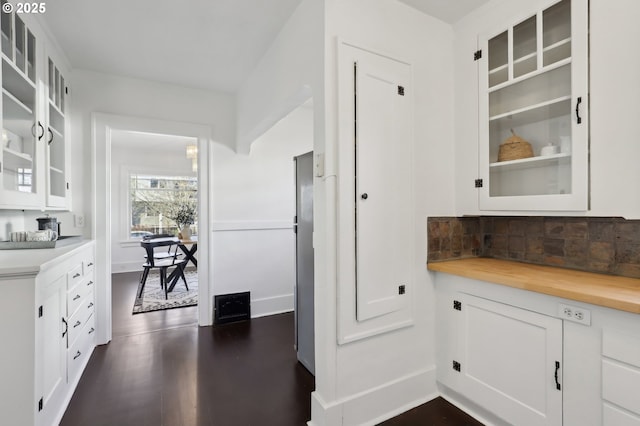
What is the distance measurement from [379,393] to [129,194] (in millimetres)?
6439

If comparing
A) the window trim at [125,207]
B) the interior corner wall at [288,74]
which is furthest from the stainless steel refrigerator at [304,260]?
the window trim at [125,207]

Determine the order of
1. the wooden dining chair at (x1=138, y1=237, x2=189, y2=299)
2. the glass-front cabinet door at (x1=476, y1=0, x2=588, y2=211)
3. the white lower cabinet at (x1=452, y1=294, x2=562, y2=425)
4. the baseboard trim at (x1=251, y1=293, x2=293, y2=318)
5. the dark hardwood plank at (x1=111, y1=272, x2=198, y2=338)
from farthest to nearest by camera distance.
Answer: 1. the wooden dining chair at (x1=138, y1=237, x2=189, y2=299)
2. the baseboard trim at (x1=251, y1=293, x2=293, y2=318)
3. the dark hardwood plank at (x1=111, y1=272, x2=198, y2=338)
4. the glass-front cabinet door at (x1=476, y1=0, x2=588, y2=211)
5. the white lower cabinet at (x1=452, y1=294, x2=562, y2=425)

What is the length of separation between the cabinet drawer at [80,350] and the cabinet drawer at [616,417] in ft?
9.79

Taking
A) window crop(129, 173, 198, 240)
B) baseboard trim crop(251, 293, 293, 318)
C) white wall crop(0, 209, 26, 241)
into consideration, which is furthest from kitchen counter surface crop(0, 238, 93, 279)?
window crop(129, 173, 198, 240)

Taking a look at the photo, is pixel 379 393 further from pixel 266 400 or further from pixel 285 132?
pixel 285 132

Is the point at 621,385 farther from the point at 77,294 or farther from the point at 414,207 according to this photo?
the point at 77,294

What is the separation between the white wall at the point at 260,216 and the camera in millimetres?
3424

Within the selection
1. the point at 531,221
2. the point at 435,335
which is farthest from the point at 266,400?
the point at 531,221

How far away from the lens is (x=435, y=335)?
2.07 metres

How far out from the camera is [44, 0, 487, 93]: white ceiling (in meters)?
1.99

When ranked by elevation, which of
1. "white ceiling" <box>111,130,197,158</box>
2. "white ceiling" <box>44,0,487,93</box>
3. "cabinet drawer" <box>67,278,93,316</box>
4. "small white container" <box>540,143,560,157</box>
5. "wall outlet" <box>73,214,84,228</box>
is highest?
"white ceiling" <box>44,0,487,93</box>

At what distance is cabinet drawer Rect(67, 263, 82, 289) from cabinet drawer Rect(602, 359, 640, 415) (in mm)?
2978

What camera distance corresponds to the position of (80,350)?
88.5 inches

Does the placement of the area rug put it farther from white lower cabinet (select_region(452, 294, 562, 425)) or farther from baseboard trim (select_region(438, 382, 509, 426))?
white lower cabinet (select_region(452, 294, 562, 425))
